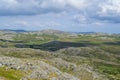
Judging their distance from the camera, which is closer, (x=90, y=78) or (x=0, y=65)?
(x=0, y=65)

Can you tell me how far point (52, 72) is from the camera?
115m

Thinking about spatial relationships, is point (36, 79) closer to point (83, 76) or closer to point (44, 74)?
point (44, 74)

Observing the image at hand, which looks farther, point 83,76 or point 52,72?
point 83,76

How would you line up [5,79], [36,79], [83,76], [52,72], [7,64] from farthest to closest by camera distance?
[83,76], [52,72], [7,64], [36,79], [5,79]

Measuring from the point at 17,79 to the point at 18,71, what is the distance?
43.0ft

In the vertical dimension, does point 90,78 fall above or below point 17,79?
below

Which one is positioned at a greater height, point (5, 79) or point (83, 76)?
point (5, 79)

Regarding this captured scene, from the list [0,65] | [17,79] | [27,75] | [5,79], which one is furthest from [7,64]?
[5,79]

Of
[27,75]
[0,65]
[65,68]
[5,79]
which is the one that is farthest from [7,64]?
[65,68]

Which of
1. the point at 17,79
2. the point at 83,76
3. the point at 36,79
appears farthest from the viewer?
the point at 83,76

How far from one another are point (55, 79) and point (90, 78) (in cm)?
7432

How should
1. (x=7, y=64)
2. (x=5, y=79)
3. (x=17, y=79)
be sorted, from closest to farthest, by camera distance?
(x=5, y=79) → (x=17, y=79) → (x=7, y=64)

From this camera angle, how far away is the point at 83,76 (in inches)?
6929

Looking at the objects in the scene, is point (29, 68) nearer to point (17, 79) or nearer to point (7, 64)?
point (7, 64)
